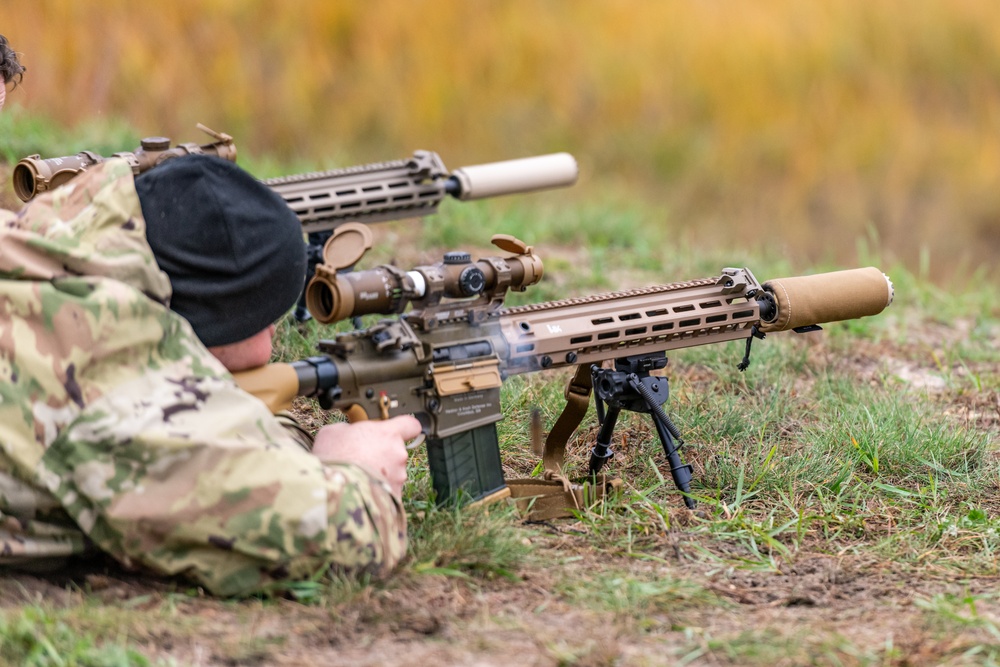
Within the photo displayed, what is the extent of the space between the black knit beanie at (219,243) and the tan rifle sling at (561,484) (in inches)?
49.9

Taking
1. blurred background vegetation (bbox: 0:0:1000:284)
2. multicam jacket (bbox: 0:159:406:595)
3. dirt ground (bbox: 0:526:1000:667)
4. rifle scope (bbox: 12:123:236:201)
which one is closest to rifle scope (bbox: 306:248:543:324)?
multicam jacket (bbox: 0:159:406:595)

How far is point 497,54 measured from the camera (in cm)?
1011

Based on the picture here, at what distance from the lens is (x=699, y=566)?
3.87 m

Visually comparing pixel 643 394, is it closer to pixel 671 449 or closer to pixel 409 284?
pixel 671 449

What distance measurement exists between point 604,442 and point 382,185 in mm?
2148

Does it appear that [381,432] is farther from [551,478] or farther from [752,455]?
[752,455]

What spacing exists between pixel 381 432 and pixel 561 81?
7.15 m

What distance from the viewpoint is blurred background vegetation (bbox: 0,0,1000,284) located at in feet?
30.4

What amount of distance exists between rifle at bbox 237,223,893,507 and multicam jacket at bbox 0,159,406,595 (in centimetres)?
39

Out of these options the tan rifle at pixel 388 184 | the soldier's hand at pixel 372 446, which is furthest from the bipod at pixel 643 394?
the tan rifle at pixel 388 184

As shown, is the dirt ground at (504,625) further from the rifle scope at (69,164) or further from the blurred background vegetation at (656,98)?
the blurred background vegetation at (656,98)

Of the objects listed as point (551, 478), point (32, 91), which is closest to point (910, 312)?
point (551, 478)

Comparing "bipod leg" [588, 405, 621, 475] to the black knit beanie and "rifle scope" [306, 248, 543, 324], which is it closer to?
"rifle scope" [306, 248, 543, 324]

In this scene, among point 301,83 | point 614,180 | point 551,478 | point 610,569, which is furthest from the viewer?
Answer: point 614,180
